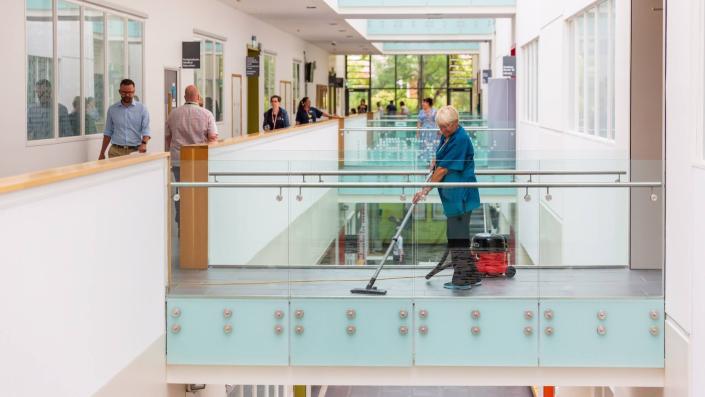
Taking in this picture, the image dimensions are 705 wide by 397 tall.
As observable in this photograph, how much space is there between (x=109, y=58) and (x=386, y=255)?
28.2ft

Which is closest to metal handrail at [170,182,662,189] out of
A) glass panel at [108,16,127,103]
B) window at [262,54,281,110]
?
glass panel at [108,16,127,103]

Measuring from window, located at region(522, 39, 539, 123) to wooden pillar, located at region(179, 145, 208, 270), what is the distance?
16.8m

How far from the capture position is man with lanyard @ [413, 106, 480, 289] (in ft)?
30.0

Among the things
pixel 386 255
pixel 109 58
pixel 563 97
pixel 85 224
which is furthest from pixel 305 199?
pixel 563 97

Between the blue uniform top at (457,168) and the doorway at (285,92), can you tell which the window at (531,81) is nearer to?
the doorway at (285,92)

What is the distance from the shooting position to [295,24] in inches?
1291

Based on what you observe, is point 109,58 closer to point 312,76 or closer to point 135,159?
point 135,159

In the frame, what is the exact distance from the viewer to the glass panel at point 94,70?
50.7ft

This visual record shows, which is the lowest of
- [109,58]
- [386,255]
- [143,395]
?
[143,395]

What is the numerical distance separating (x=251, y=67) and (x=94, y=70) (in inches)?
462

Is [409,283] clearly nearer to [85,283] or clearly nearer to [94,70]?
[85,283]

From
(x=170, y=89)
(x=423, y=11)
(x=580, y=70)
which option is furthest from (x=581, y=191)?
(x=423, y=11)

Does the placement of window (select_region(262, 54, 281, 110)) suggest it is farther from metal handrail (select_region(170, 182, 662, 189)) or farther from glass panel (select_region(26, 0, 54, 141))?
metal handrail (select_region(170, 182, 662, 189))

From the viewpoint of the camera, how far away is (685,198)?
843cm
